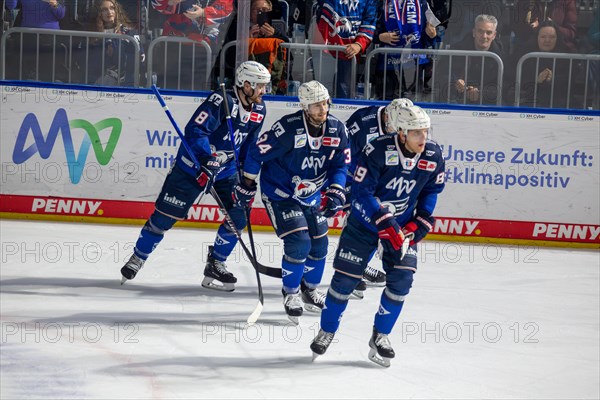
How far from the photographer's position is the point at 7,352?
582 cm

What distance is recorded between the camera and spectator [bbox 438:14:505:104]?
9438 mm

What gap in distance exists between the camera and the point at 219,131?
24.4 ft

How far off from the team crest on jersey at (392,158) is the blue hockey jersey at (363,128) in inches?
61.8

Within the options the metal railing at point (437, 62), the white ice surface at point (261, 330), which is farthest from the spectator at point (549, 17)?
the white ice surface at point (261, 330)

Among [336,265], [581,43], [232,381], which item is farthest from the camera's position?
[581,43]

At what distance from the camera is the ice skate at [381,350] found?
5.84 m

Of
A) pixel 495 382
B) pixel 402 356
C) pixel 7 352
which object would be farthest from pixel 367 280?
pixel 7 352

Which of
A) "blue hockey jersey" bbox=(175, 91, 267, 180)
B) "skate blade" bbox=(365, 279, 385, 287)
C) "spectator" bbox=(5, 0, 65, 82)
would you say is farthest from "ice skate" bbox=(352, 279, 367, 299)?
"spectator" bbox=(5, 0, 65, 82)

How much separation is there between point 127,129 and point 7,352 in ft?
13.4

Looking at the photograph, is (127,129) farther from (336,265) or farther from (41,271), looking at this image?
(336,265)

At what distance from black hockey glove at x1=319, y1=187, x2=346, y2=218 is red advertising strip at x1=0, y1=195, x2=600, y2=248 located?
3.08 meters

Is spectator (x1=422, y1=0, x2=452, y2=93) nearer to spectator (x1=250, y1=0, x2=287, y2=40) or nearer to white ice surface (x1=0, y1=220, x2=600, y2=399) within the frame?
spectator (x1=250, y1=0, x2=287, y2=40)

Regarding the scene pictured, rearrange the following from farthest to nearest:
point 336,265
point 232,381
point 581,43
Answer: point 581,43 → point 336,265 → point 232,381

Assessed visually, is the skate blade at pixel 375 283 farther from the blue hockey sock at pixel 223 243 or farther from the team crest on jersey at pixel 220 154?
the team crest on jersey at pixel 220 154
